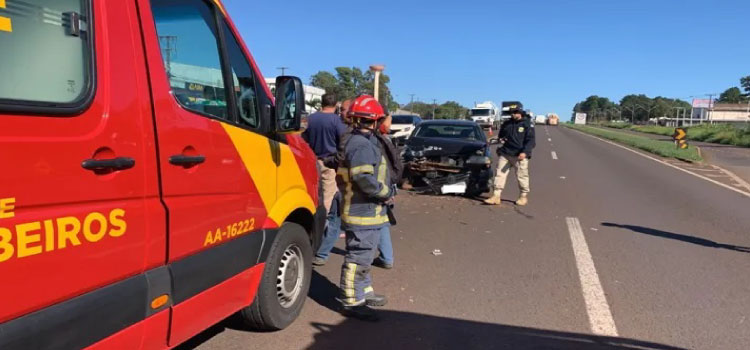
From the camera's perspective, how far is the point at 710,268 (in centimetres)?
537

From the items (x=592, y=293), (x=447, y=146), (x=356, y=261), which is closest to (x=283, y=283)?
(x=356, y=261)

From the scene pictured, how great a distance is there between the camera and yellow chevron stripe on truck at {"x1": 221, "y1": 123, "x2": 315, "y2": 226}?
2957mm

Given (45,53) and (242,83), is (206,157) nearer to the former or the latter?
(242,83)

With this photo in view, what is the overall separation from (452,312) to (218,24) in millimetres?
2642

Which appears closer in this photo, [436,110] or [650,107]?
[436,110]

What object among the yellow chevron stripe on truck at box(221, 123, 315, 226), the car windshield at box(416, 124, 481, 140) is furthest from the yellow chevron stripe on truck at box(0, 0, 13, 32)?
the car windshield at box(416, 124, 481, 140)

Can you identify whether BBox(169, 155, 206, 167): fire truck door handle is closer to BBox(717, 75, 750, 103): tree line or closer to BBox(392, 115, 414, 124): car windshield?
BBox(392, 115, 414, 124): car windshield

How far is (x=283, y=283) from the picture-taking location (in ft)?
11.9

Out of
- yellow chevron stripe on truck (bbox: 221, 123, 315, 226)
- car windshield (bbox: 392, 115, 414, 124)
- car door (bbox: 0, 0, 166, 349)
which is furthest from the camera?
car windshield (bbox: 392, 115, 414, 124)

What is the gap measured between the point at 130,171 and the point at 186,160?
0.35 meters

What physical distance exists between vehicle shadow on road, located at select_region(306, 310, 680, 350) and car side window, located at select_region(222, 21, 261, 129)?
153 centimetres

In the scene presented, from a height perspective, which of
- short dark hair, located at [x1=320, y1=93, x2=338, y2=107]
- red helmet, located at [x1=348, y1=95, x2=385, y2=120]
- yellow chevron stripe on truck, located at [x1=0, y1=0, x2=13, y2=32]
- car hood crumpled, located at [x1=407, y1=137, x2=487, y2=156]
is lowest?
car hood crumpled, located at [x1=407, y1=137, x2=487, y2=156]

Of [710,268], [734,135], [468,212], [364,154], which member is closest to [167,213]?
[364,154]

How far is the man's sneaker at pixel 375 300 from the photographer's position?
161 inches
